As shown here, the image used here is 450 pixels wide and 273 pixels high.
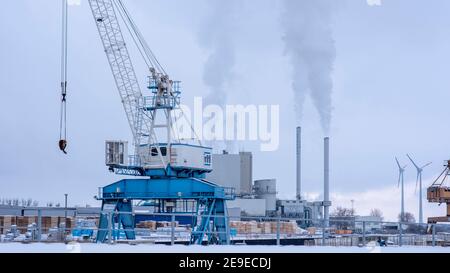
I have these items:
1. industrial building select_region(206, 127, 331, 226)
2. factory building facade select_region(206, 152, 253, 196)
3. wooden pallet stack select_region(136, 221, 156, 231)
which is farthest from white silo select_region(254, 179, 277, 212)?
wooden pallet stack select_region(136, 221, 156, 231)

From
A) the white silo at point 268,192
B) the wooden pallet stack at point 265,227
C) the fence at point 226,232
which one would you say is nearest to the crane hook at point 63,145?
the fence at point 226,232

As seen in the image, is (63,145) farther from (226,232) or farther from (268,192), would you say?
(268,192)

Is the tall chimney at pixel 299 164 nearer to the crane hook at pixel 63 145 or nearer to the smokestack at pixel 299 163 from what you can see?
the smokestack at pixel 299 163

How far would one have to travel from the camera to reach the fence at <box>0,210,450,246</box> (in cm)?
3216

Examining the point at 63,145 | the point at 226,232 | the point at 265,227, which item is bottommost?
the point at 265,227

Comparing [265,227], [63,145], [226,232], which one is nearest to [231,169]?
[265,227]

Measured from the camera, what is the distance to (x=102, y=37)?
79562mm

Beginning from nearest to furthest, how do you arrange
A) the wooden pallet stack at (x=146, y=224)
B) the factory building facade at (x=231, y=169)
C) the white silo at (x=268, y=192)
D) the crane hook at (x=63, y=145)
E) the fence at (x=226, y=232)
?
1. the fence at (x=226, y=232)
2. the crane hook at (x=63, y=145)
3. the wooden pallet stack at (x=146, y=224)
4. the factory building facade at (x=231, y=169)
5. the white silo at (x=268, y=192)

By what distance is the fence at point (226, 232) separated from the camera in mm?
32156

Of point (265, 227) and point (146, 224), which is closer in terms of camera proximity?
point (146, 224)

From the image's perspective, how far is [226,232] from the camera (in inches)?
1588
